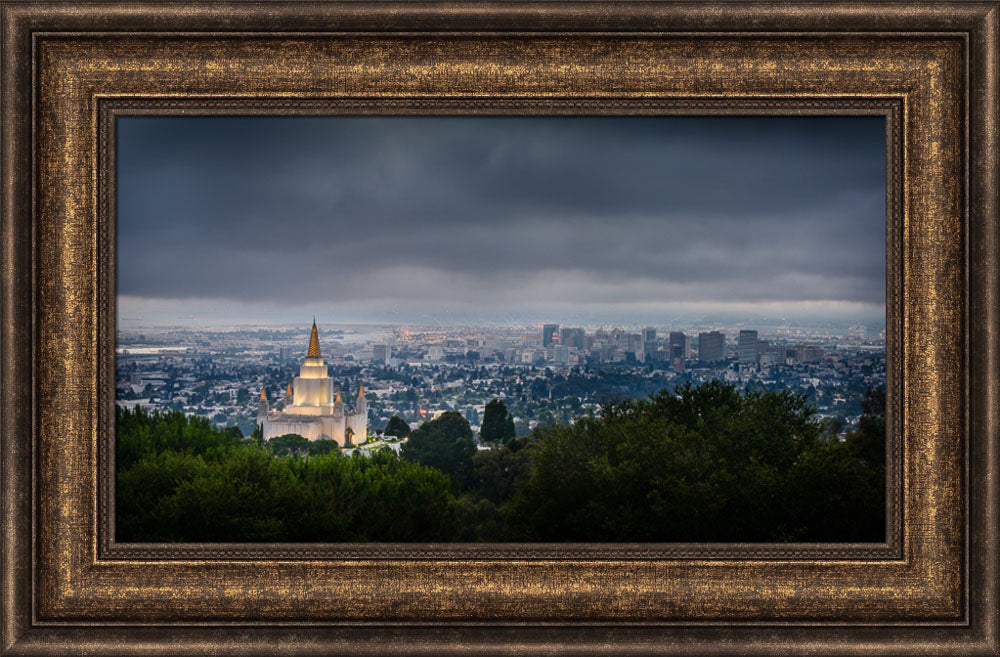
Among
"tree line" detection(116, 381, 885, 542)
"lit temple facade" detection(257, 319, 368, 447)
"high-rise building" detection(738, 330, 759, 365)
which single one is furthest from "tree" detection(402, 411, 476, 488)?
"high-rise building" detection(738, 330, 759, 365)

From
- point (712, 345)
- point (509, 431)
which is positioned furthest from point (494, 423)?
point (712, 345)

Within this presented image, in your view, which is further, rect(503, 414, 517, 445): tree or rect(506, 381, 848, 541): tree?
rect(503, 414, 517, 445): tree

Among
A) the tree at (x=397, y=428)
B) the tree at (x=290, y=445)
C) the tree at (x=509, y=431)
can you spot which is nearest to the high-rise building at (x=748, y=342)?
the tree at (x=509, y=431)

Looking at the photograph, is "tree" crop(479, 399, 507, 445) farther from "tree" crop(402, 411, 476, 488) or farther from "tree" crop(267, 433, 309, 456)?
"tree" crop(267, 433, 309, 456)

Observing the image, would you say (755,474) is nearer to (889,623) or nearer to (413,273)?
(889,623)

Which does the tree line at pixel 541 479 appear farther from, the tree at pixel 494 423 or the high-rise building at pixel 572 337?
the high-rise building at pixel 572 337

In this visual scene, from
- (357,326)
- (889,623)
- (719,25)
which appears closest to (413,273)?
(357,326)

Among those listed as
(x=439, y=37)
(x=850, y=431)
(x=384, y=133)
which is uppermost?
(x=439, y=37)
